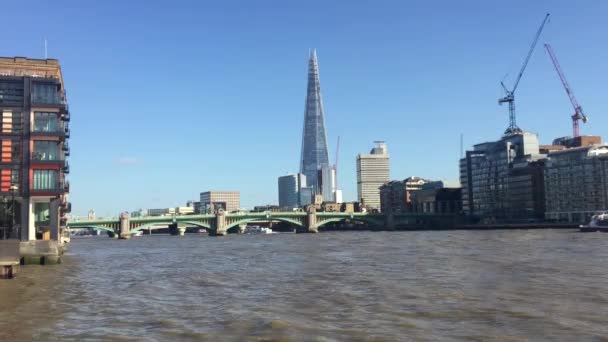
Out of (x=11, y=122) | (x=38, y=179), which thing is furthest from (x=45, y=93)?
(x=38, y=179)

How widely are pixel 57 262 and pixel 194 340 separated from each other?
56.8m

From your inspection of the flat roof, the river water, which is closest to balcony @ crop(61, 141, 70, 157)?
the flat roof

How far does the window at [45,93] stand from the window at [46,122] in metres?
1.89

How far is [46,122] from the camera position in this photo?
297 ft

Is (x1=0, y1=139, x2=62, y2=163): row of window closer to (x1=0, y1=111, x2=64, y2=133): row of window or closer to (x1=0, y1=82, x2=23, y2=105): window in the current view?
(x1=0, y1=111, x2=64, y2=133): row of window

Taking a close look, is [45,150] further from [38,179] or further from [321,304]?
[321,304]

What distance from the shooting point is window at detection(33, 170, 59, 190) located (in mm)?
88000

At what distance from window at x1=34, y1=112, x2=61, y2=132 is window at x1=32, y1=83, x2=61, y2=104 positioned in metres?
1.89

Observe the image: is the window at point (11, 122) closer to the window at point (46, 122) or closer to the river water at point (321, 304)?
the window at point (46, 122)

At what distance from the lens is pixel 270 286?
4556 cm

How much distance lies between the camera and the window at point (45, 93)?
9012 centimetres

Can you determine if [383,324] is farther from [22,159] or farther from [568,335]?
[22,159]

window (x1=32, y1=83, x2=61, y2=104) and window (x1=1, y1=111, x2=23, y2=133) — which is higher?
window (x1=32, y1=83, x2=61, y2=104)

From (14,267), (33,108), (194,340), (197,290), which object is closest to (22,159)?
(33,108)
